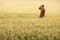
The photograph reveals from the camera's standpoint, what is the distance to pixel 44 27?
1.94 metres

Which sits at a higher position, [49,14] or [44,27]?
[49,14]

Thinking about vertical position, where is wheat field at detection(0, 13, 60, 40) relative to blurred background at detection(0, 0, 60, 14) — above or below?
below

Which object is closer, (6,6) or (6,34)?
(6,34)

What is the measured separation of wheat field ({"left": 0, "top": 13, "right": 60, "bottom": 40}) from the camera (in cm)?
185

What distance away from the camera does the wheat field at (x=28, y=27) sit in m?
1.85

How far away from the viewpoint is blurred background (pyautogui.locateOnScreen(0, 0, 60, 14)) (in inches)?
80.4

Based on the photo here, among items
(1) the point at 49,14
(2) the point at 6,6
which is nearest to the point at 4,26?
(2) the point at 6,6

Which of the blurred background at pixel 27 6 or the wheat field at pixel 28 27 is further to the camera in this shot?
the blurred background at pixel 27 6

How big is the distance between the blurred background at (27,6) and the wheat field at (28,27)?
0.17 feet

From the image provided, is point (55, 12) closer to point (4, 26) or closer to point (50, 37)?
point (50, 37)

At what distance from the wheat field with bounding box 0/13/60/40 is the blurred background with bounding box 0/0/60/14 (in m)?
0.05

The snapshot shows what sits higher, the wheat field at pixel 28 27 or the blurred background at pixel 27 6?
the blurred background at pixel 27 6

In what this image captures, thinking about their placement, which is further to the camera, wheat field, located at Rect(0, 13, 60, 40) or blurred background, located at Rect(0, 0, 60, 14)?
blurred background, located at Rect(0, 0, 60, 14)

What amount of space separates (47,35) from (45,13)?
0.98 ft
